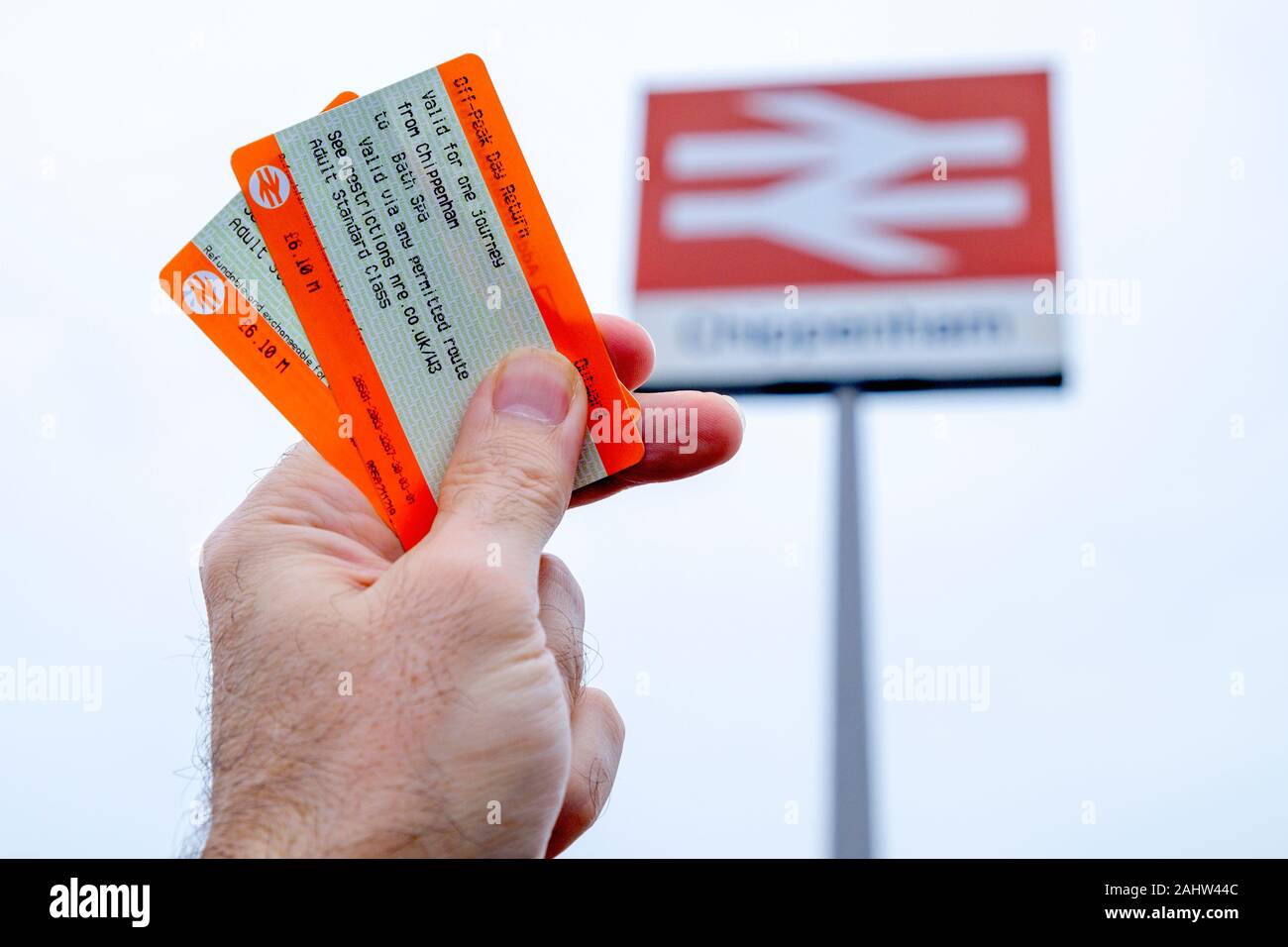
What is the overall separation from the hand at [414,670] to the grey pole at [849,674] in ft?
8.52

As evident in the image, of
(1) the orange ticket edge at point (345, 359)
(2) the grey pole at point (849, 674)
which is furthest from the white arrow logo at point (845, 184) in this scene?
(1) the orange ticket edge at point (345, 359)

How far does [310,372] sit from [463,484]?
0.28 meters

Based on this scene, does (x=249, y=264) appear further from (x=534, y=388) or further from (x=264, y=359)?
(x=534, y=388)

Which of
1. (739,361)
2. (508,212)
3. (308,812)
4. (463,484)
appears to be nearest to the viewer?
(308,812)

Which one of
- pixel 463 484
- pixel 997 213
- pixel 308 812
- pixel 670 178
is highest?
pixel 670 178

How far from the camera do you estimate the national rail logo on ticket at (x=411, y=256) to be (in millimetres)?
1128

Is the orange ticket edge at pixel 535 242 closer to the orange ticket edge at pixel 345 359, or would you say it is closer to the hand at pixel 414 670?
the hand at pixel 414 670

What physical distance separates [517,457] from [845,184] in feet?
10.6

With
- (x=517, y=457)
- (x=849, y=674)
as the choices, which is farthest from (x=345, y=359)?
(x=849, y=674)

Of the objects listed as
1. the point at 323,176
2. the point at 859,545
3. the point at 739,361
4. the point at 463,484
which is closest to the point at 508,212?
the point at 323,176

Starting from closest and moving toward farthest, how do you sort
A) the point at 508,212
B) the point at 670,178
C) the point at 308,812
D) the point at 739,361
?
1. the point at 308,812
2. the point at 508,212
3. the point at 739,361
4. the point at 670,178

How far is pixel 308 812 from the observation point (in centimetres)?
90

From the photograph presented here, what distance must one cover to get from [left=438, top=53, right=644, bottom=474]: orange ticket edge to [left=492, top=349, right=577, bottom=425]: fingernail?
2.0 inches
